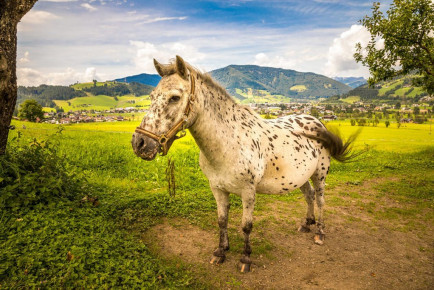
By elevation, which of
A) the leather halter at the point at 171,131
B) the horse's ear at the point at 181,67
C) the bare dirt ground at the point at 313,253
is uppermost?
the horse's ear at the point at 181,67

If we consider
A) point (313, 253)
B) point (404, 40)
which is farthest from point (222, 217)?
point (404, 40)

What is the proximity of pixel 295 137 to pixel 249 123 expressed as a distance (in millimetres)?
1399

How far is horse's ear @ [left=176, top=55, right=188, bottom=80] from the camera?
2976 millimetres

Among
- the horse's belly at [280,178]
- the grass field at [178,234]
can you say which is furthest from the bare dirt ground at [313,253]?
the horse's belly at [280,178]

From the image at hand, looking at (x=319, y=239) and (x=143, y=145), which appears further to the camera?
(x=319, y=239)

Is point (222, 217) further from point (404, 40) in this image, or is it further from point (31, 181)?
point (404, 40)

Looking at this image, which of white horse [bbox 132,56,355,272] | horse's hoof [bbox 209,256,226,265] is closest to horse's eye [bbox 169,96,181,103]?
white horse [bbox 132,56,355,272]

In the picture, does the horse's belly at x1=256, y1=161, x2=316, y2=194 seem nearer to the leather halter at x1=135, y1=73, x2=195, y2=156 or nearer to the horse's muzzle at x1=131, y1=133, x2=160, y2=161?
the leather halter at x1=135, y1=73, x2=195, y2=156

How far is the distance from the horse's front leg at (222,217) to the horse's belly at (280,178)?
0.69 m

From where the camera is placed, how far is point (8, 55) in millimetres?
4660

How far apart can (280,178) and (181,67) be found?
2840 mm

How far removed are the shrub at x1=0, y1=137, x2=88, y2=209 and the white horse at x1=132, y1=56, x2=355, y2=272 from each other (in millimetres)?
3292

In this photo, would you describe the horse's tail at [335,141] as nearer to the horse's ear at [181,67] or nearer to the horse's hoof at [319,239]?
the horse's hoof at [319,239]

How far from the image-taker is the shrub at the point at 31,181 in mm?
4332
